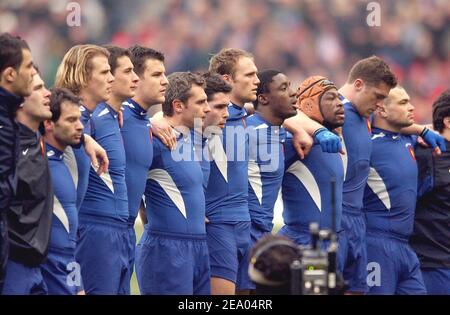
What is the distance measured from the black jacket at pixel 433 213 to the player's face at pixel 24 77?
4102 millimetres

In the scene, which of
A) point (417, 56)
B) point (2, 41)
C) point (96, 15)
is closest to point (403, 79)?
point (417, 56)

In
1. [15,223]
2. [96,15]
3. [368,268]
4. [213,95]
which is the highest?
[96,15]

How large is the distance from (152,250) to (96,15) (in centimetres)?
1012

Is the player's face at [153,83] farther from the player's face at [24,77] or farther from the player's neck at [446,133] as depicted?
the player's neck at [446,133]

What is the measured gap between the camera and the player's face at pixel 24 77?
812 cm

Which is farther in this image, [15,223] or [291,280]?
[15,223]

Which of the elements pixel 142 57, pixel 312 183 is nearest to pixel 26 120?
pixel 142 57

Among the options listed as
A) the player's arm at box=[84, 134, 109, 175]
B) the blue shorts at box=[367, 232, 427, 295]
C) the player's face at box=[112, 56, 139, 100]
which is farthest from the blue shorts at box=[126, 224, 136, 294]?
the blue shorts at box=[367, 232, 427, 295]

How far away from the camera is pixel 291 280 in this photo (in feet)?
22.2

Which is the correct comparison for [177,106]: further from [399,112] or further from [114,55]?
[399,112]

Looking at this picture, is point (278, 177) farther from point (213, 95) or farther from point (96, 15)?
point (96, 15)

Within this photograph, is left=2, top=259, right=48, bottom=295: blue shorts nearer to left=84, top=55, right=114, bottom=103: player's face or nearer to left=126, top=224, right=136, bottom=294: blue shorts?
left=126, top=224, right=136, bottom=294: blue shorts

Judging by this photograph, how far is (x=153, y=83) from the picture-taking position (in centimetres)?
997
